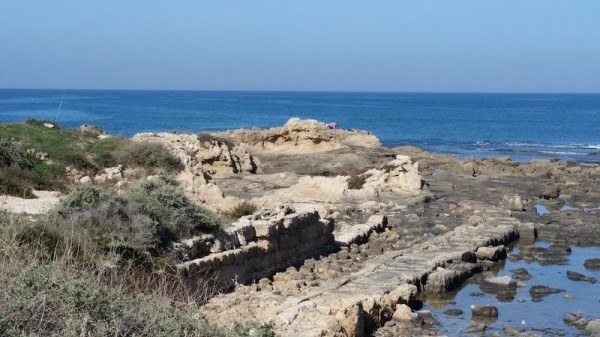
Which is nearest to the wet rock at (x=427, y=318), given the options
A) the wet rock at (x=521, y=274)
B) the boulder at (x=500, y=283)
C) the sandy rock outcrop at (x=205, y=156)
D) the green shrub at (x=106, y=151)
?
the boulder at (x=500, y=283)

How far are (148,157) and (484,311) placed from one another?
12260 mm

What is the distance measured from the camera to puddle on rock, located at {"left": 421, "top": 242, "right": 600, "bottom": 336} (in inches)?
573

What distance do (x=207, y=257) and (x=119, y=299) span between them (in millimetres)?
6928

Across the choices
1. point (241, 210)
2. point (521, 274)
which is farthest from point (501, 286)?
point (241, 210)

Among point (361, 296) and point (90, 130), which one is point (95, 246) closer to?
point (361, 296)

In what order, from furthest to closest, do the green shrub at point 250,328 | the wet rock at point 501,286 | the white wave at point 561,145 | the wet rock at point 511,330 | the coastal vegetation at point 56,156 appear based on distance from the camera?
the white wave at point 561,145, the coastal vegetation at point 56,156, the wet rock at point 501,286, the wet rock at point 511,330, the green shrub at point 250,328

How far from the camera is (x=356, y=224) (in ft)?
79.1

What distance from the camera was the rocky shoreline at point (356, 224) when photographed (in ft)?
46.1

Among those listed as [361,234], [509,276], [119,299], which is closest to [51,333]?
[119,299]

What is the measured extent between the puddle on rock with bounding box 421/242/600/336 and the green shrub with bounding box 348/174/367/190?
10372 millimetres

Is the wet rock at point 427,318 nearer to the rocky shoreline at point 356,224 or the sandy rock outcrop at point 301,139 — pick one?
the rocky shoreline at point 356,224

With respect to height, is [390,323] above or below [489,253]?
above

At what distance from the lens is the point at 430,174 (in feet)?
131

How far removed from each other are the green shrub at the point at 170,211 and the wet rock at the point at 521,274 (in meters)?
7.27
